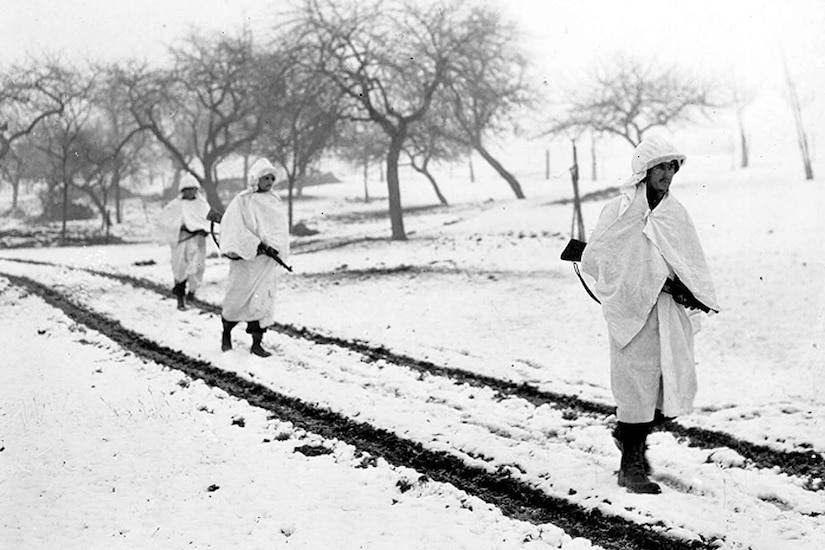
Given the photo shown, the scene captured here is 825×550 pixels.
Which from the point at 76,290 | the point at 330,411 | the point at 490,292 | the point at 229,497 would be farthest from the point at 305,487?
the point at 76,290

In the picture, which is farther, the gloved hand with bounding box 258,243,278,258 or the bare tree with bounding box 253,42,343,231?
the bare tree with bounding box 253,42,343,231

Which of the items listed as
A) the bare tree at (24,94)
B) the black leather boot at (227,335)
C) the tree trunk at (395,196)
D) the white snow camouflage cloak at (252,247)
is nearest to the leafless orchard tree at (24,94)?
the bare tree at (24,94)

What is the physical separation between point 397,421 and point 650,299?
2.37 m

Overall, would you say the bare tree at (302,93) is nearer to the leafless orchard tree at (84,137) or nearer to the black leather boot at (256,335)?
the leafless orchard tree at (84,137)

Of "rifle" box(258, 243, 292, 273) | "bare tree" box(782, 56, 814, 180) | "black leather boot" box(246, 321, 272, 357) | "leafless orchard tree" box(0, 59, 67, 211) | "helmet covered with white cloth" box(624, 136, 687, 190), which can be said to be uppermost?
"leafless orchard tree" box(0, 59, 67, 211)

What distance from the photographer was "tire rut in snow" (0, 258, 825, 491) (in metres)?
5.11

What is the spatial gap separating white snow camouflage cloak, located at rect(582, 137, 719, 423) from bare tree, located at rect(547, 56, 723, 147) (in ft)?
98.9

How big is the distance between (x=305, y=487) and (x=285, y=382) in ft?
9.01

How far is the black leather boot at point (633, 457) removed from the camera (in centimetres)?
468

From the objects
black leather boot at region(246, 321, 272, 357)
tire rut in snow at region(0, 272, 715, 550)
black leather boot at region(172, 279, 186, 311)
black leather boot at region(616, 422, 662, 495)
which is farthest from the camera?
black leather boot at region(172, 279, 186, 311)

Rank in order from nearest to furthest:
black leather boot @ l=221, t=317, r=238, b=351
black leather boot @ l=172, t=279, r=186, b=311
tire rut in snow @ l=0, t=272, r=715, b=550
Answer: tire rut in snow @ l=0, t=272, r=715, b=550 < black leather boot @ l=221, t=317, r=238, b=351 < black leather boot @ l=172, t=279, r=186, b=311

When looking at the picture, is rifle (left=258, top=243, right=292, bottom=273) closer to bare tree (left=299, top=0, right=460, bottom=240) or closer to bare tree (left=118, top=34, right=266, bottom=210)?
bare tree (left=299, top=0, right=460, bottom=240)

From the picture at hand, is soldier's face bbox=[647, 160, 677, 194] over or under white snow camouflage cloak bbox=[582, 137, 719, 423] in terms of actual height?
over

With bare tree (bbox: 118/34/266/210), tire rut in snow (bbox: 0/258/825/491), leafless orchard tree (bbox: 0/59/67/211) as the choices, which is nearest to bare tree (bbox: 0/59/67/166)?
leafless orchard tree (bbox: 0/59/67/211)
